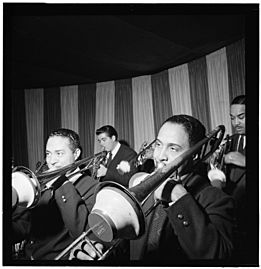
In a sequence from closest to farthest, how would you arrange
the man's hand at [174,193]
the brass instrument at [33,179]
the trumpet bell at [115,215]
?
1. the trumpet bell at [115,215]
2. the man's hand at [174,193]
3. the brass instrument at [33,179]

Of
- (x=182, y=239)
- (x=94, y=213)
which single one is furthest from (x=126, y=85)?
(x=182, y=239)

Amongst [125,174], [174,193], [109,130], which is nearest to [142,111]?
[109,130]

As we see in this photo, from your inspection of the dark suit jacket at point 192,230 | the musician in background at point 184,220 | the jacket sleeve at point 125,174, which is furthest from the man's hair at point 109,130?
the dark suit jacket at point 192,230

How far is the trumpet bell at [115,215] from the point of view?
1.59 meters

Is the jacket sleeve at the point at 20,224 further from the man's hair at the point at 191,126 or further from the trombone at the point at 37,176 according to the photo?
the man's hair at the point at 191,126

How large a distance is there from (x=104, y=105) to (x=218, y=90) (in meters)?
0.52

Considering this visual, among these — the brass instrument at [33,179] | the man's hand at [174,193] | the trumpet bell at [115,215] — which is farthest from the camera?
the brass instrument at [33,179]

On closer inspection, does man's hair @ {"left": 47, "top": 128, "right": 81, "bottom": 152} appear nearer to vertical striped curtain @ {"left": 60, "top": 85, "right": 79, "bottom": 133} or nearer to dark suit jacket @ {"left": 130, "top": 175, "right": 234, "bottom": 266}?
vertical striped curtain @ {"left": 60, "top": 85, "right": 79, "bottom": 133}

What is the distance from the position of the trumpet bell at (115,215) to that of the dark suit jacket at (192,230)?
85 mm

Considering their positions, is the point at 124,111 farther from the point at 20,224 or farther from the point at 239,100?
the point at 20,224

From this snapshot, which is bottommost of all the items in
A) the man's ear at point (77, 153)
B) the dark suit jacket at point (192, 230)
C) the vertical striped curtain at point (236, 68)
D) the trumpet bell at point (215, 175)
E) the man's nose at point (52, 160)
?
the dark suit jacket at point (192, 230)

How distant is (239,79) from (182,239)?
0.74 metres

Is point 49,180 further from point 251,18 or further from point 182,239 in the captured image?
point 251,18

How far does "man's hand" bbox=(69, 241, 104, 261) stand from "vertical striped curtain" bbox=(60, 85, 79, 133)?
1.68ft
